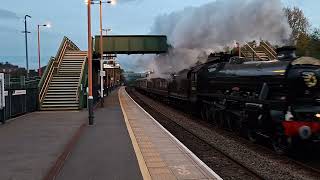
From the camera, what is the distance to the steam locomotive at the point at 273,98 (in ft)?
40.4

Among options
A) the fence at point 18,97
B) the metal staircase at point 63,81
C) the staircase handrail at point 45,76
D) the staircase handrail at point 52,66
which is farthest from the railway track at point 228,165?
the staircase handrail at point 52,66

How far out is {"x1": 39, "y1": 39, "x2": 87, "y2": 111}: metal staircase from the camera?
29.1 m

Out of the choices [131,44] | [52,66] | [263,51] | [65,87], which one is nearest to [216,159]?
[263,51]

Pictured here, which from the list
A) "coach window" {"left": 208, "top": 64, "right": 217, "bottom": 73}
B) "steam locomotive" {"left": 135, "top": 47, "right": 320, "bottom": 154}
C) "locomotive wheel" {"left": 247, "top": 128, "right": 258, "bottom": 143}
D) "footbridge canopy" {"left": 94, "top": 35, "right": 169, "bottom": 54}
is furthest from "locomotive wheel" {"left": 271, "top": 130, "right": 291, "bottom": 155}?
"footbridge canopy" {"left": 94, "top": 35, "right": 169, "bottom": 54}

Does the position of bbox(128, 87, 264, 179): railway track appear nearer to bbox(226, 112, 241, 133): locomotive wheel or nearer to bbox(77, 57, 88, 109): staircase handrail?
bbox(226, 112, 241, 133): locomotive wheel

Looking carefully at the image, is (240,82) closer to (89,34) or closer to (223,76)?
(223,76)

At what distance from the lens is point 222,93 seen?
19031mm

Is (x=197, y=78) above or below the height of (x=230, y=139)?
above

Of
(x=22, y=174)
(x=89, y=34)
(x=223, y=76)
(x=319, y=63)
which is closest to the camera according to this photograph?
(x=22, y=174)

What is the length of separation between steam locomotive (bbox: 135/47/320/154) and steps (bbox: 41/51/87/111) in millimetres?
11887

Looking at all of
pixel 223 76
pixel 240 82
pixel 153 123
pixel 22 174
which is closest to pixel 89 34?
pixel 153 123

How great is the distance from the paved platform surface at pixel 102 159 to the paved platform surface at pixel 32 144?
0.46 meters

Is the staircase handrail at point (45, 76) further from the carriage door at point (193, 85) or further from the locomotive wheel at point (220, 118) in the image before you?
the locomotive wheel at point (220, 118)

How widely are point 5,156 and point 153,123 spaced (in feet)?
32.6
